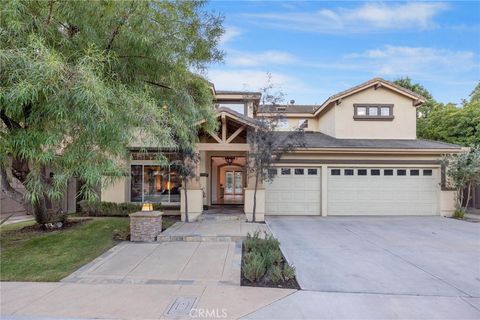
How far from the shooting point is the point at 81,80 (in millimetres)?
4418

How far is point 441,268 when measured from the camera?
6258 mm

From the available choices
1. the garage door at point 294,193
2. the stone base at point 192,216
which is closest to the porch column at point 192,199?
the stone base at point 192,216

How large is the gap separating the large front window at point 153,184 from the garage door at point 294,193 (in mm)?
4227

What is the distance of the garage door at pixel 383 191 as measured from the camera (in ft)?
45.1

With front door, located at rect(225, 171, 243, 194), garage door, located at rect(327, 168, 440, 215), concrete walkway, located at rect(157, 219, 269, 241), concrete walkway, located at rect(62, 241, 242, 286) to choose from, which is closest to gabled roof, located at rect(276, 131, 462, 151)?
garage door, located at rect(327, 168, 440, 215)

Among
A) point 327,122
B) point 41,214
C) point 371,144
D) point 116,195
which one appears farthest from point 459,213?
point 41,214

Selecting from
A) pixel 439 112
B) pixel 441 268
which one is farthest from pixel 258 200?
pixel 439 112

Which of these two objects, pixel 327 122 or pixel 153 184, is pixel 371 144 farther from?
pixel 153 184

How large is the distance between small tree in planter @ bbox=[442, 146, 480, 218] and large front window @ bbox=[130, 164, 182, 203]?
11.8 metres

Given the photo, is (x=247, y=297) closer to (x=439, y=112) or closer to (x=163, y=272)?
(x=163, y=272)

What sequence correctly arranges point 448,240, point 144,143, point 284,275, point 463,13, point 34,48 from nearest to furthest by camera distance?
point 34,48, point 284,275, point 144,143, point 448,240, point 463,13

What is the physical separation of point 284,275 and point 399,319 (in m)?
1.96

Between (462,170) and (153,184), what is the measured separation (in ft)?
43.2

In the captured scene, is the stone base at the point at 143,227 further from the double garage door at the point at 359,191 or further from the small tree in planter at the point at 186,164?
the double garage door at the point at 359,191
